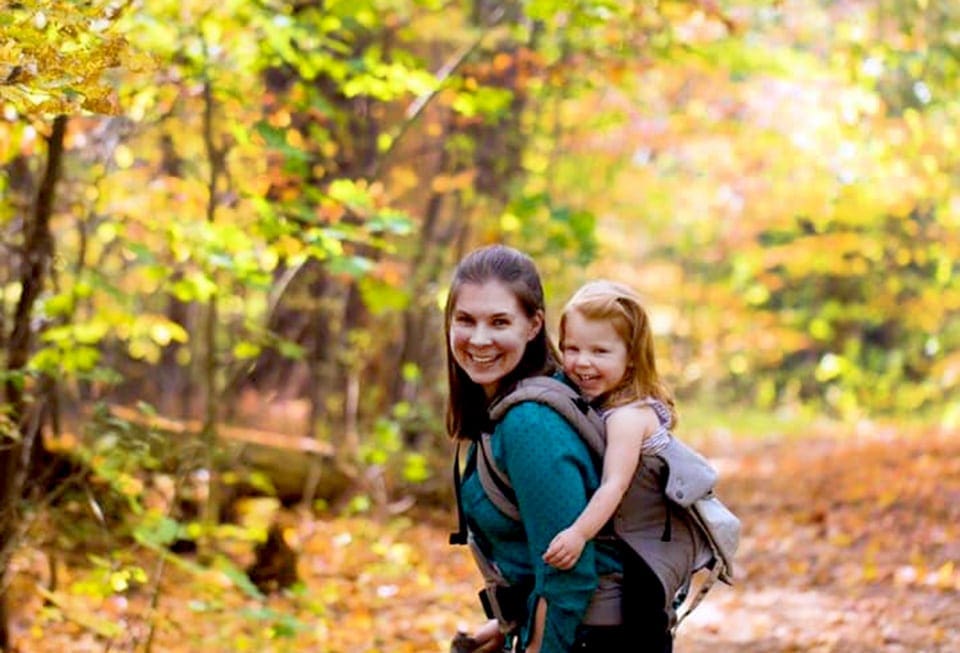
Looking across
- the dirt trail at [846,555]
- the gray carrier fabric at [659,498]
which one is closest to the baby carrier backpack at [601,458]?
the gray carrier fabric at [659,498]

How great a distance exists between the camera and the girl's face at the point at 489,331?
2.86m

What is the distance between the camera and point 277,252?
6094 millimetres

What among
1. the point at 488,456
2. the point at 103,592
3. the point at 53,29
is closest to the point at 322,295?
the point at 103,592

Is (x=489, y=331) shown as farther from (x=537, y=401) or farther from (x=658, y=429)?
(x=658, y=429)

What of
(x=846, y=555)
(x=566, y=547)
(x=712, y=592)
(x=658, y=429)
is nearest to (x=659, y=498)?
(x=658, y=429)

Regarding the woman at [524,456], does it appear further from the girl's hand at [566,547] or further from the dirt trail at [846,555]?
the dirt trail at [846,555]

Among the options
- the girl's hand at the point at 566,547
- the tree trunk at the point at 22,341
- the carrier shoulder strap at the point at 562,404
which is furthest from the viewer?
the tree trunk at the point at 22,341

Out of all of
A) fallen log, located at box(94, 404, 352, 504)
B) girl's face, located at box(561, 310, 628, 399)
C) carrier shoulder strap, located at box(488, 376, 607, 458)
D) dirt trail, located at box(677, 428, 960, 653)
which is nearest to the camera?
carrier shoulder strap, located at box(488, 376, 607, 458)

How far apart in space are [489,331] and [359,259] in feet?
10.3

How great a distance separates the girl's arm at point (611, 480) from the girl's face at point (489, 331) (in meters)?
0.28

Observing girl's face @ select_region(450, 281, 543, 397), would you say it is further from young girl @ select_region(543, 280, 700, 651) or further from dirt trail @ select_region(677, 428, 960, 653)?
dirt trail @ select_region(677, 428, 960, 653)

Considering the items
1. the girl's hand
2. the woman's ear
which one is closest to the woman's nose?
the woman's ear

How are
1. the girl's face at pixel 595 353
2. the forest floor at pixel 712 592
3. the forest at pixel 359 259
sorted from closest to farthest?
1. the girl's face at pixel 595 353
2. the forest at pixel 359 259
3. the forest floor at pixel 712 592

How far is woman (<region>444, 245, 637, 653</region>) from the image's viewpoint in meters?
2.63
